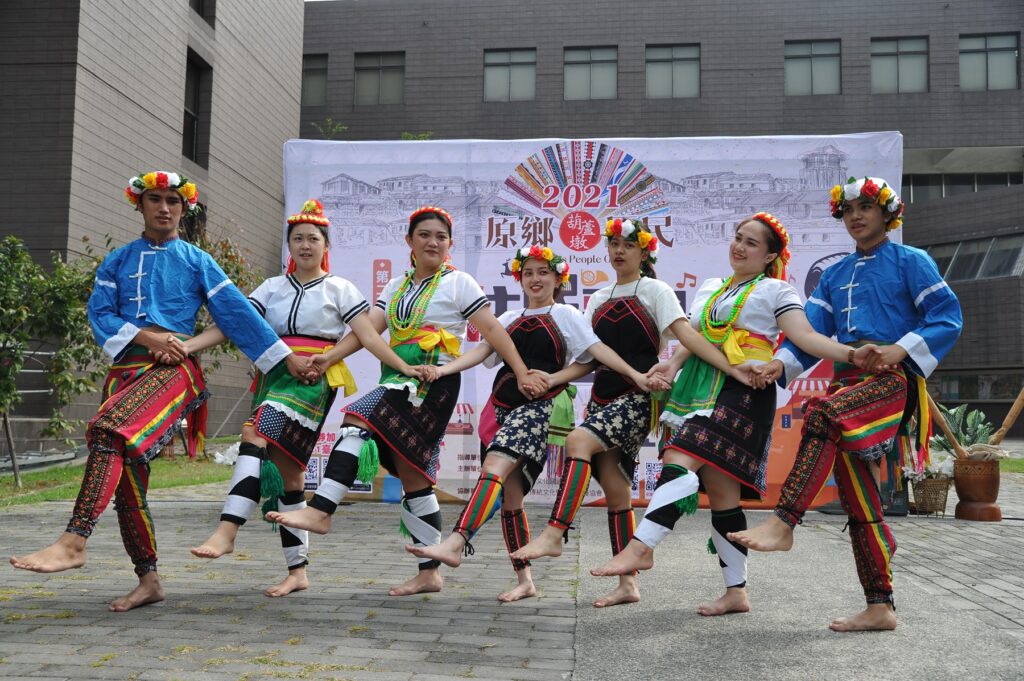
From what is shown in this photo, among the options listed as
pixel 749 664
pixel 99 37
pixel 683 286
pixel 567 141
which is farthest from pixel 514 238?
pixel 99 37

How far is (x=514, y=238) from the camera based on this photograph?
7.92 meters

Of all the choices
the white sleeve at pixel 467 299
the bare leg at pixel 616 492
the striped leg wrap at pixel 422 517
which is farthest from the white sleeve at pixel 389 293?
the bare leg at pixel 616 492

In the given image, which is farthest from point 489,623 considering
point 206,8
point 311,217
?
point 206,8

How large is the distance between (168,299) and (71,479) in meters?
7.49

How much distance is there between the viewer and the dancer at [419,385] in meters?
4.33

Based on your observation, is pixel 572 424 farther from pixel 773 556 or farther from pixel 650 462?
pixel 650 462

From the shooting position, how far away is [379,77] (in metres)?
26.9

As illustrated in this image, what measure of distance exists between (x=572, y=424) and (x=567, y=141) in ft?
13.4

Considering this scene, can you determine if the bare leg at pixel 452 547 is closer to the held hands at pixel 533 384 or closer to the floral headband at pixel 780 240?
the held hands at pixel 533 384

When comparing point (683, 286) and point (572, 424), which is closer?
point (572, 424)

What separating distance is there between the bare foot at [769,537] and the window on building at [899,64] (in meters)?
25.0

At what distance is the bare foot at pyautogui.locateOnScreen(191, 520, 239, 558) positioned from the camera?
3.87 m

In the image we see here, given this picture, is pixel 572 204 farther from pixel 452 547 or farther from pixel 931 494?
pixel 452 547

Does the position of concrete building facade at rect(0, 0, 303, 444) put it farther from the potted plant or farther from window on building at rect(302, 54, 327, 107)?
the potted plant
